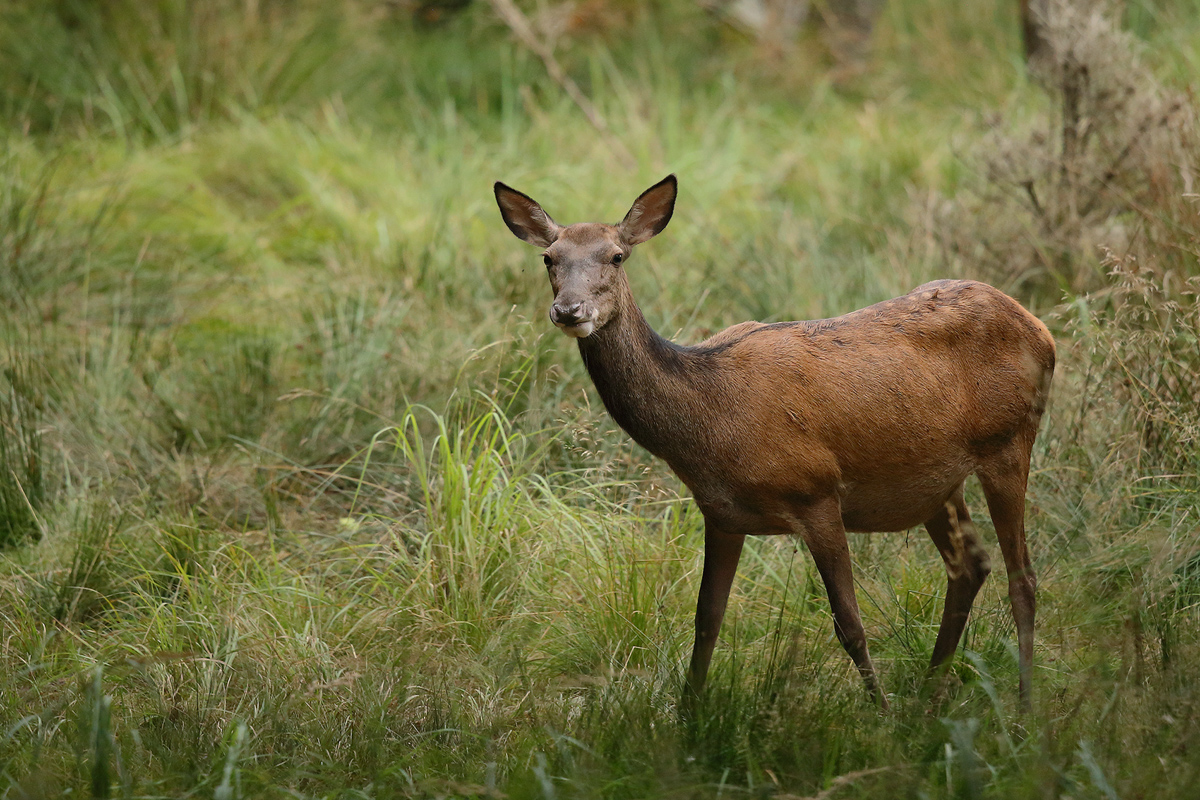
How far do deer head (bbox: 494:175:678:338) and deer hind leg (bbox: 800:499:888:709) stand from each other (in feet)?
2.96

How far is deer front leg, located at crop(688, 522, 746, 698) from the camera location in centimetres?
427

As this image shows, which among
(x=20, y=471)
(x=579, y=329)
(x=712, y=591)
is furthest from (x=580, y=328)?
(x=20, y=471)

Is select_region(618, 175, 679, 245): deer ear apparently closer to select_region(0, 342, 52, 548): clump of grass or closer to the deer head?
the deer head

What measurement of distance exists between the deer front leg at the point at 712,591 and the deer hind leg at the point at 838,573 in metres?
0.31

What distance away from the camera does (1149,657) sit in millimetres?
4109

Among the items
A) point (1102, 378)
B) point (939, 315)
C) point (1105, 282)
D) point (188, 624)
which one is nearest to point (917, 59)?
point (1105, 282)

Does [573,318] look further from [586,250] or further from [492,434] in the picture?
[492,434]

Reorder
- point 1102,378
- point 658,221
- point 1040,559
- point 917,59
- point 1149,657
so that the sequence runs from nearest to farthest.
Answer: point 1149,657 → point 658,221 → point 1040,559 → point 1102,378 → point 917,59

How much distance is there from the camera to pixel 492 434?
596 centimetres

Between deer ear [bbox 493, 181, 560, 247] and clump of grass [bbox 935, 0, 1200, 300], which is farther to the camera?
clump of grass [bbox 935, 0, 1200, 300]

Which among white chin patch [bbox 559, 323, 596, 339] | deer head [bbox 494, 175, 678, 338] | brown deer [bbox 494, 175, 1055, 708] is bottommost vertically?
brown deer [bbox 494, 175, 1055, 708]

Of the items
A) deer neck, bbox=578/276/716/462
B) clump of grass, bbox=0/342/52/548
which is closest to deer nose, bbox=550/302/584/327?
deer neck, bbox=578/276/716/462

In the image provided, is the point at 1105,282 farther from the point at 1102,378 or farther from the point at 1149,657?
the point at 1149,657

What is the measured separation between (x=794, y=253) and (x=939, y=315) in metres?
3.36
